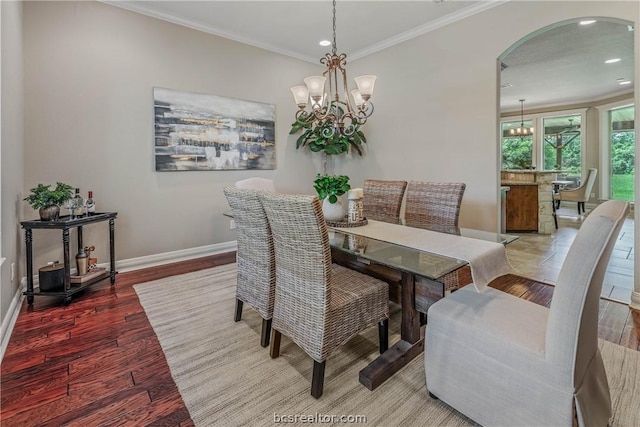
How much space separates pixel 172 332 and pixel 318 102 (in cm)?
210

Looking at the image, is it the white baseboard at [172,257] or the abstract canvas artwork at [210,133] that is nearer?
the white baseboard at [172,257]

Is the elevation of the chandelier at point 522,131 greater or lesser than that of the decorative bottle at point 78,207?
greater

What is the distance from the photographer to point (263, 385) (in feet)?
5.67

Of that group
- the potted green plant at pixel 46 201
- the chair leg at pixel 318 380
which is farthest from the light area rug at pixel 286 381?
the potted green plant at pixel 46 201

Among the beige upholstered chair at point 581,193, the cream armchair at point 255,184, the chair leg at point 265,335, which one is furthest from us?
the beige upholstered chair at point 581,193

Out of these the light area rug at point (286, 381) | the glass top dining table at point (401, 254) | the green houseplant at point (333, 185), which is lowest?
the light area rug at point (286, 381)

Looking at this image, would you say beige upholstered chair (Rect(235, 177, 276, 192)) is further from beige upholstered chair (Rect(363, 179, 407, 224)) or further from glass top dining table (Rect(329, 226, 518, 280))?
glass top dining table (Rect(329, 226, 518, 280))

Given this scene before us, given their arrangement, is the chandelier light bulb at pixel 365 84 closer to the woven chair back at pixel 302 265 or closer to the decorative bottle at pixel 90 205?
the woven chair back at pixel 302 265

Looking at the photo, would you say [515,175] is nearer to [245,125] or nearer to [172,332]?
[245,125]

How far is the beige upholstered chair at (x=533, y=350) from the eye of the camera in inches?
44.1

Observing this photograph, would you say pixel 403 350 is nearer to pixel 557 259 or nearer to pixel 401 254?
pixel 401 254

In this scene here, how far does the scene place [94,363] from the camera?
1.93 meters

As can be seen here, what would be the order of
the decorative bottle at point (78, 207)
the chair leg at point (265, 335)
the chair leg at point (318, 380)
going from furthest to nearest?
the decorative bottle at point (78, 207) → the chair leg at point (265, 335) → the chair leg at point (318, 380)

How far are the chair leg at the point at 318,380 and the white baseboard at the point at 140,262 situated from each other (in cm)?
193
